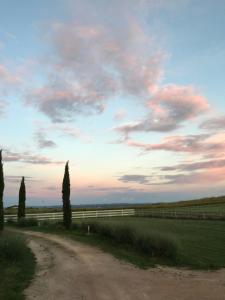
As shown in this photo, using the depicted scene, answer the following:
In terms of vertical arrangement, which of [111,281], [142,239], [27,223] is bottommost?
[111,281]

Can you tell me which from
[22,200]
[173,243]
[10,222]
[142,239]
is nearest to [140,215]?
[22,200]

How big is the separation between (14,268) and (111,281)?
3.98 m

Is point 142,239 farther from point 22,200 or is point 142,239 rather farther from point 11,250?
point 22,200

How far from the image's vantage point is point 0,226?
30.0 meters

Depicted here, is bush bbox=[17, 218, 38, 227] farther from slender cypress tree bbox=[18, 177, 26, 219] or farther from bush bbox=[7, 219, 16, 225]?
slender cypress tree bbox=[18, 177, 26, 219]

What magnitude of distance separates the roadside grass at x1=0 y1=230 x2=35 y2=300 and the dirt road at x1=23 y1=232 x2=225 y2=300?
332mm

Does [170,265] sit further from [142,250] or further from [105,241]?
[105,241]

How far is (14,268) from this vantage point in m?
14.6

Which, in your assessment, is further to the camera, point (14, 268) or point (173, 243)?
point (173, 243)

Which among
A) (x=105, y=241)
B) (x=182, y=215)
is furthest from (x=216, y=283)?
(x=182, y=215)

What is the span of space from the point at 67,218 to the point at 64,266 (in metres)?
18.8

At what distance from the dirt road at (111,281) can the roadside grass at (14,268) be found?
33cm

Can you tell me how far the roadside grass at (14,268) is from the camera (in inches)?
448

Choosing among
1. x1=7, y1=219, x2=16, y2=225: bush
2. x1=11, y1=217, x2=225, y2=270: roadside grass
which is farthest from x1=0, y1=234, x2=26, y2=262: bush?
x1=7, y1=219, x2=16, y2=225: bush
